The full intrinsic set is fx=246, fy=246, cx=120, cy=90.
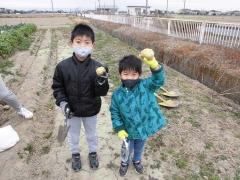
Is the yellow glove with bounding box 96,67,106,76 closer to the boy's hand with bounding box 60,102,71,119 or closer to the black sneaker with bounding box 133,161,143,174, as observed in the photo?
the boy's hand with bounding box 60,102,71,119

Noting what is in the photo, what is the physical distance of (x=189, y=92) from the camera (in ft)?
18.4

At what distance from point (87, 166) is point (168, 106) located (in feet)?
7.13

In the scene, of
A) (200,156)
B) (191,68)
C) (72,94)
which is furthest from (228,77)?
(72,94)

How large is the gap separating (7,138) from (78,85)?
162 cm

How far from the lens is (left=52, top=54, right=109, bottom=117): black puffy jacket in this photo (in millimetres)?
2467

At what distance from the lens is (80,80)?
97.6 inches

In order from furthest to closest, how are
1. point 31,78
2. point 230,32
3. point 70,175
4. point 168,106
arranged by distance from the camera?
point 230,32
point 31,78
point 168,106
point 70,175

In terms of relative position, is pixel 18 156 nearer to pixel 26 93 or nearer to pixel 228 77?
pixel 26 93

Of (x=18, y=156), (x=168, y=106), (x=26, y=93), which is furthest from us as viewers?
(x=26, y=93)

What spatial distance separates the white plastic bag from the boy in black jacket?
1.25 m

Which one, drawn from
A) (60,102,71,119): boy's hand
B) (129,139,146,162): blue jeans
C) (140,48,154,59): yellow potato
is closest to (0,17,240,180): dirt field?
(129,139,146,162): blue jeans

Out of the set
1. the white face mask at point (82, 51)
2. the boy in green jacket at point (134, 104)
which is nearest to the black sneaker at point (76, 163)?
the boy in green jacket at point (134, 104)

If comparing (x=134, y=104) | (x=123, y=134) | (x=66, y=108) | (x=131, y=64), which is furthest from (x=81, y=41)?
(x=123, y=134)

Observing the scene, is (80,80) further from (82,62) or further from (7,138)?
(7,138)
